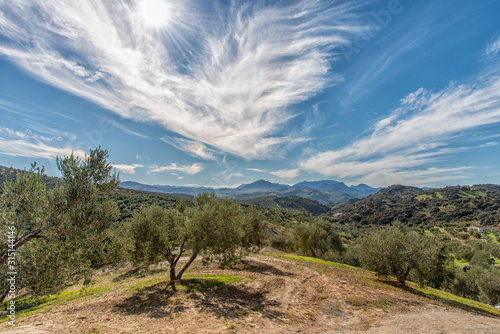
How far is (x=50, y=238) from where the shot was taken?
42.2 feet

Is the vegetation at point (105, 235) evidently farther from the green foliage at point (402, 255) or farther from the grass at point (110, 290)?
the grass at point (110, 290)

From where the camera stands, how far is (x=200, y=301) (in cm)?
1728

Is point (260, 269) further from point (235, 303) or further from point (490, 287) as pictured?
point (490, 287)

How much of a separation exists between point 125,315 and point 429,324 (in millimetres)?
22648

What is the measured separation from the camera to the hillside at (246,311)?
42.6ft

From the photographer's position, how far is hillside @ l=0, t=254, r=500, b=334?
12977 millimetres

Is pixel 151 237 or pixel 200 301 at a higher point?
pixel 151 237

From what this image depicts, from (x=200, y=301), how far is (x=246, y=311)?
4.44m

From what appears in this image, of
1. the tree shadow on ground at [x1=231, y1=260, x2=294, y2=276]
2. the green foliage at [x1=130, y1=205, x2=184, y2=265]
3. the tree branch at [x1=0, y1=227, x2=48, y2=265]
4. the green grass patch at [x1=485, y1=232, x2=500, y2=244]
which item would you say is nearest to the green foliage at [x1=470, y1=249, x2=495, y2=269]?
the green grass patch at [x1=485, y1=232, x2=500, y2=244]

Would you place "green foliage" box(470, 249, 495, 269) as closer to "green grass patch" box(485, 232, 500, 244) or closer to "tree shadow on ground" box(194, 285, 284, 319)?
"green grass patch" box(485, 232, 500, 244)

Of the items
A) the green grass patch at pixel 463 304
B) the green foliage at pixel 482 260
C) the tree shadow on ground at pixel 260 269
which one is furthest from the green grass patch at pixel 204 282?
the green foliage at pixel 482 260

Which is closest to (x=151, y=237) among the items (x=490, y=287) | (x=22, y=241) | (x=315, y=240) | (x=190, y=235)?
(x=190, y=235)

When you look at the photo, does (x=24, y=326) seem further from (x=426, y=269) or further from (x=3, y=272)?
(x=426, y=269)

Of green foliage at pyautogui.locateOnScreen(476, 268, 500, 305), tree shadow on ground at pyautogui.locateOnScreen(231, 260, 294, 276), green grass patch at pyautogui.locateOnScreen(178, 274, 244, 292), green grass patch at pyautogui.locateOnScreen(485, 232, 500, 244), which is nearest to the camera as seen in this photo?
green grass patch at pyautogui.locateOnScreen(178, 274, 244, 292)
